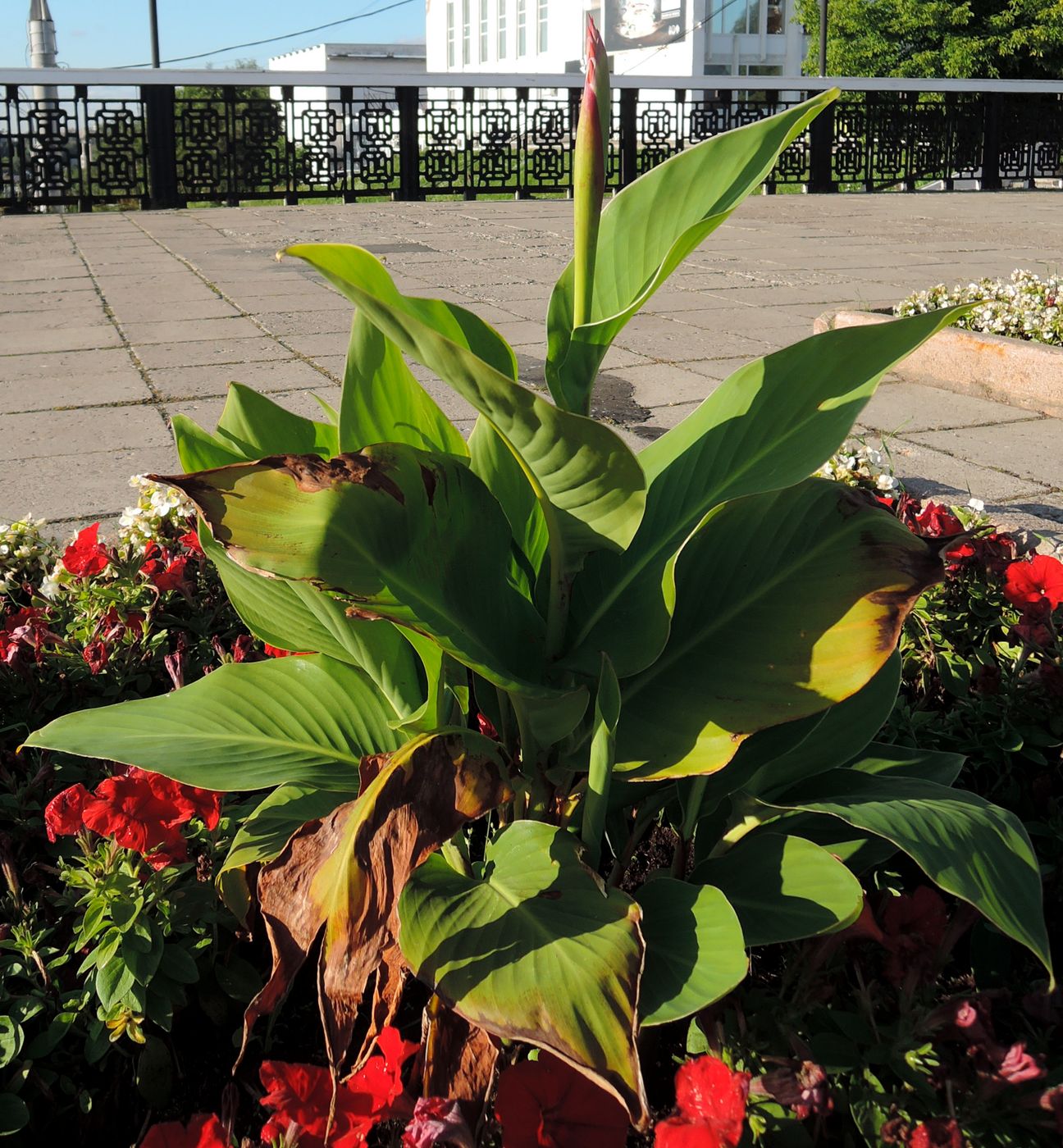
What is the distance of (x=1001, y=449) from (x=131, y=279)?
594 centimetres

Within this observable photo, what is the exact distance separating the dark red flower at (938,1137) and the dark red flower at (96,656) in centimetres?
139

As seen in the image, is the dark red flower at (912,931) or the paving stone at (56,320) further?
the paving stone at (56,320)

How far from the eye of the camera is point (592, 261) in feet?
3.53

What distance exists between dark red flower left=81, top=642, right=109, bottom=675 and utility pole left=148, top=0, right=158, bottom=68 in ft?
108

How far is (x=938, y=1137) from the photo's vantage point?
0.99 metres

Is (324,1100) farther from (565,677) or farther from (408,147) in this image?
(408,147)

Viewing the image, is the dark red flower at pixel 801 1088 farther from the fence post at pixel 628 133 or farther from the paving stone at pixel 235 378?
the fence post at pixel 628 133

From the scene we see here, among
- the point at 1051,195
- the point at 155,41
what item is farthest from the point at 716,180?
the point at 155,41

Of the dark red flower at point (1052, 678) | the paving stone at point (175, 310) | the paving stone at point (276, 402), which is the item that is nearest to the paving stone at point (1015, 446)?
the dark red flower at point (1052, 678)

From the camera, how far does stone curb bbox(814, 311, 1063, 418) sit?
14.0 feet

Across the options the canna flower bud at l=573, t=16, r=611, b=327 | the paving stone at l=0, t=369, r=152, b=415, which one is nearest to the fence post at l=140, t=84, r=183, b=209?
the paving stone at l=0, t=369, r=152, b=415

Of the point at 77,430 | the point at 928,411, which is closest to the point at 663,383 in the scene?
the point at 928,411

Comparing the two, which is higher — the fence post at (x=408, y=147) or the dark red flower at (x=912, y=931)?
the fence post at (x=408, y=147)

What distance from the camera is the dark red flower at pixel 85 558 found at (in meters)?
2.10
